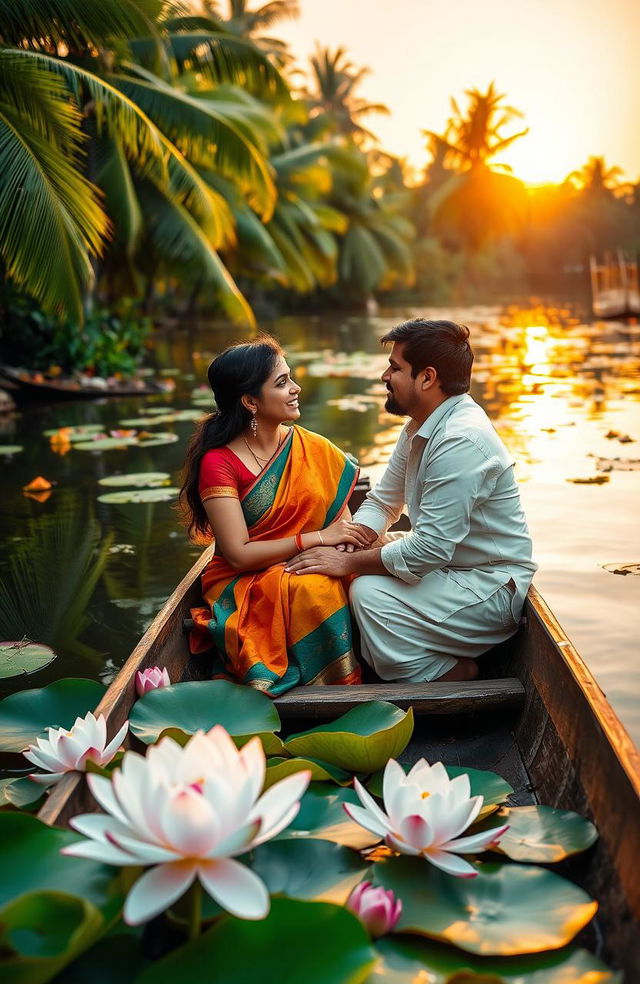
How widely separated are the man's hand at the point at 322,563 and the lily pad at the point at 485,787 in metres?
0.85

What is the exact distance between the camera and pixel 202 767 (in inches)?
51.3

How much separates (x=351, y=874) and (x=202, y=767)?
40 centimetres

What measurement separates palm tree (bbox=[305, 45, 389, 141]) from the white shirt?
32930 mm

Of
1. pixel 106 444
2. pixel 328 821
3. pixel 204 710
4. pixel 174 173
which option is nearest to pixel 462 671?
pixel 204 710

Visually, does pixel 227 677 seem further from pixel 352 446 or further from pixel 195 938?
pixel 352 446

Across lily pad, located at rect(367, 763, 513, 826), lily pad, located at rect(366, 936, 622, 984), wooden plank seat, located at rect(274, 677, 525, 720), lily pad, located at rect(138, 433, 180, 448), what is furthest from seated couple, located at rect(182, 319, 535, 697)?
lily pad, located at rect(138, 433, 180, 448)

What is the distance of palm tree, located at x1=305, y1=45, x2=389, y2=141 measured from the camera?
32906 millimetres

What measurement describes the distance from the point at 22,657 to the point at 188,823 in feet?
7.73

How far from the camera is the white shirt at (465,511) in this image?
2.55 meters

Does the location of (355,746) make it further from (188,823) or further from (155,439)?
(155,439)

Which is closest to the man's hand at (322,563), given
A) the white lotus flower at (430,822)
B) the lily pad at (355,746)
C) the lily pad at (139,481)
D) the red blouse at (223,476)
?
the red blouse at (223,476)

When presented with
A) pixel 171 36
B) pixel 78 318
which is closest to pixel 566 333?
pixel 171 36

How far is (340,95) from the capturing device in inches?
1314

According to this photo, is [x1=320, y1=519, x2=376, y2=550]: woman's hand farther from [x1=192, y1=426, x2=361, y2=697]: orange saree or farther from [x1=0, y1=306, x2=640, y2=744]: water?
[x1=0, y1=306, x2=640, y2=744]: water
